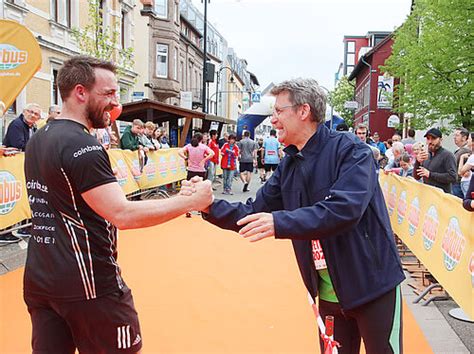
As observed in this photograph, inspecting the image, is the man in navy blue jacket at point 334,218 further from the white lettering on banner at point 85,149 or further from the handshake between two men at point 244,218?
the white lettering on banner at point 85,149

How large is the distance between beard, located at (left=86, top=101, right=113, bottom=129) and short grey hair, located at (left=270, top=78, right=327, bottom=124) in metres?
0.91

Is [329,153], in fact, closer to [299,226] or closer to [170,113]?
[299,226]

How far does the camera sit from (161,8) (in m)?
39.0

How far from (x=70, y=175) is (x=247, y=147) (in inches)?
652

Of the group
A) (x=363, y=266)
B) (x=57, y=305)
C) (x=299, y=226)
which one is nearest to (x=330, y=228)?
(x=299, y=226)

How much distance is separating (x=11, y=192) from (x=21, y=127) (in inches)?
62.1

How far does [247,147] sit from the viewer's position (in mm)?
18766

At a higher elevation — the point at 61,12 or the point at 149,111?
the point at 61,12

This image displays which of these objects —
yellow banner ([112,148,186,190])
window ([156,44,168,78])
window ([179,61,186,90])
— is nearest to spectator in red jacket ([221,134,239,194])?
yellow banner ([112,148,186,190])

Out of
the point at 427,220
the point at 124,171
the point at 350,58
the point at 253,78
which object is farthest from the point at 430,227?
the point at 253,78

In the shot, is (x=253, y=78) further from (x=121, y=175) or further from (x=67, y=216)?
(x=67, y=216)

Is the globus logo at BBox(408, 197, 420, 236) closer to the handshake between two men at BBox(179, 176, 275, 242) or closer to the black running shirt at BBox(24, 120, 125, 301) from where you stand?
the handshake between two men at BBox(179, 176, 275, 242)

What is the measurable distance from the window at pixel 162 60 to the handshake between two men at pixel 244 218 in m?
36.9

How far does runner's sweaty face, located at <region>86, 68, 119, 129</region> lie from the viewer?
2446mm
